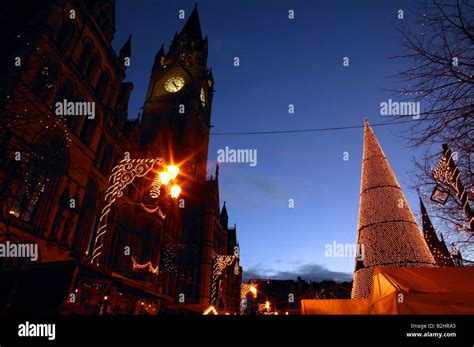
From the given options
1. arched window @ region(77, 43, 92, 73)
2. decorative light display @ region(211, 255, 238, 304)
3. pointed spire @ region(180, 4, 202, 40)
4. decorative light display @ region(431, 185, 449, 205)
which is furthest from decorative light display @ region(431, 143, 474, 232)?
pointed spire @ region(180, 4, 202, 40)

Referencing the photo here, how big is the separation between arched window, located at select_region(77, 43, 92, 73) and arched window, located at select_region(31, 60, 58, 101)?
8.70 ft

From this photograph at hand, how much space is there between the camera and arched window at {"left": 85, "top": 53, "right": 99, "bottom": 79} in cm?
1881

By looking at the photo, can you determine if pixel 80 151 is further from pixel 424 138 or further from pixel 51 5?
pixel 424 138

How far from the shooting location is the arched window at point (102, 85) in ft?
66.0

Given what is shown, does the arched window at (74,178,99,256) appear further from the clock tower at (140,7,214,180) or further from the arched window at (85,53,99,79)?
the clock tower at (140,7,214,180)

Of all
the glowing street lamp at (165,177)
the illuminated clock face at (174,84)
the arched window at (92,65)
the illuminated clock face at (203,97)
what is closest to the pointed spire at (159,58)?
the illuminated clock face at (174,84)

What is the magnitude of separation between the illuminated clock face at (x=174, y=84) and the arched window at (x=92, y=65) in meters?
30.5

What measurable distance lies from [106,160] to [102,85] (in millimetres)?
5436

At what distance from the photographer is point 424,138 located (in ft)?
20.8

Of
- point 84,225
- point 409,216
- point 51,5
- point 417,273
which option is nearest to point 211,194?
point 84,225

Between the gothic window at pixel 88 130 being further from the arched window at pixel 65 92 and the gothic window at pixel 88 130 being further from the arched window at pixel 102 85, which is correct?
the arched window at pixel 65 92

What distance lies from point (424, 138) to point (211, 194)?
38025 millimetres

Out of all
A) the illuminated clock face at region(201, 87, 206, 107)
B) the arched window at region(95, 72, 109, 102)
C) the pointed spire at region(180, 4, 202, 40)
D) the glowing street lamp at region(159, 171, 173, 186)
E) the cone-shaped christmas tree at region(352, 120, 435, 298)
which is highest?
the pointed spire at region(180, 4, 202, 40)

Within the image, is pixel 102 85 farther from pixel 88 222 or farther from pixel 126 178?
pixel 88 222
